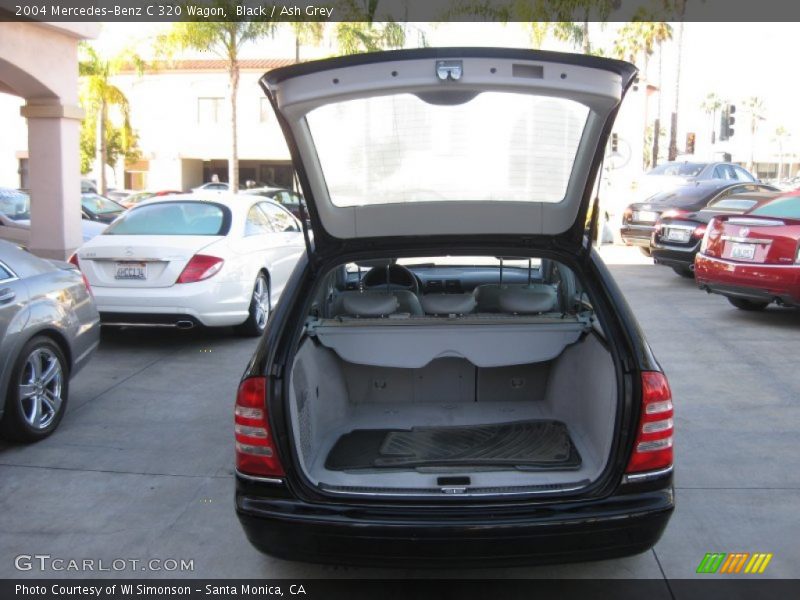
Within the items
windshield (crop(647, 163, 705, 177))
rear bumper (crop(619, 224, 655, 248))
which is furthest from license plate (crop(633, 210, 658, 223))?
windshield (crop(647, 163, 705, 177))

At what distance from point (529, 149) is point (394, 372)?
164 centimetres

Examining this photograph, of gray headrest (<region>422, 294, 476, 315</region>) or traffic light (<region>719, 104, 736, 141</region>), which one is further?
traffic light (<region>719, 104, 736, 141</region>)

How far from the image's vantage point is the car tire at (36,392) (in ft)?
16.5

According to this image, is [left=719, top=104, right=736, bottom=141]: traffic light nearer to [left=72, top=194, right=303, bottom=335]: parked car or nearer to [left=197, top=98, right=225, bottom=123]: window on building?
[left=72, top=194, right=303, bottom=335]: parked car

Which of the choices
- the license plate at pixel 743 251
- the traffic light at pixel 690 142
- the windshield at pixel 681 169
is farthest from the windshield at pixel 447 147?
the traffic light at pixel 690 142

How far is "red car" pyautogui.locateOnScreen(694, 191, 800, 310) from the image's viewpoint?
8.38 m

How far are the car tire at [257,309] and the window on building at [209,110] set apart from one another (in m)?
34.9

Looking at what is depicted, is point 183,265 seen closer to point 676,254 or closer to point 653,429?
point 653,429

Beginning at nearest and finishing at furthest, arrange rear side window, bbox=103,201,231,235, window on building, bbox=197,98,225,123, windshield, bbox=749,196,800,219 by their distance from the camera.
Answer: rear side window, bbox=103,201,231,235 → windshield, bbox=749,196,800,219 → window on building, bbox=197,98,225,123

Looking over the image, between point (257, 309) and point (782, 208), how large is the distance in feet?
18.8

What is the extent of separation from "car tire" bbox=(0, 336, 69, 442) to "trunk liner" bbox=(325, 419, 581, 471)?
2192 millimetres

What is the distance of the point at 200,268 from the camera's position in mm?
7645

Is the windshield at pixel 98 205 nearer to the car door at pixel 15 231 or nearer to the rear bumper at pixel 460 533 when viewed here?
the car door at pixel 15 231

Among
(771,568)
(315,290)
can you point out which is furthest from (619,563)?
(315,290)
